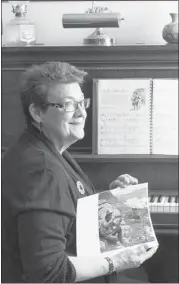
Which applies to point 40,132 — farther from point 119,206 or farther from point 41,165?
point 119,206

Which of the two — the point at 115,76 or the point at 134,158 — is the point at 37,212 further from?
the point at 115,76

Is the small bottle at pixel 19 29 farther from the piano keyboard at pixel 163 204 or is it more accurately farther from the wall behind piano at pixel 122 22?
the piano keyboard at pixel 163 204

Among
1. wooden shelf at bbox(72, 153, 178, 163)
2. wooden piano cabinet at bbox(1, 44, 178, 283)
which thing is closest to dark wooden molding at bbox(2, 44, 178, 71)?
wooden piano cabinet at bbox(1, 44, 178, 283)

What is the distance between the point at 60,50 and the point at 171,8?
336 millimetres

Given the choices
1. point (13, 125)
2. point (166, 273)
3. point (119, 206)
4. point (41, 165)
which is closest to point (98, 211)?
point (119, 206)

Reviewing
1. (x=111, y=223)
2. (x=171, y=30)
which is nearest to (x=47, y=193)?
(x=111, y=223)

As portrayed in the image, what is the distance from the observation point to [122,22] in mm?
1393

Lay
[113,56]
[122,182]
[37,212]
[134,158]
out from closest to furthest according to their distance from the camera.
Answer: [37,212] < [122,182] < [134,158] < [113,56]

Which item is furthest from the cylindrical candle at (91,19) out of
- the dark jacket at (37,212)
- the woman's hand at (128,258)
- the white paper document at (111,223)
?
the woman's hand at (128,258)

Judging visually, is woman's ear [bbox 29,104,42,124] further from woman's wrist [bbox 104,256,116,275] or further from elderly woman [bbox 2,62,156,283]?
woman's wrist [bbox 104,256,116,275]

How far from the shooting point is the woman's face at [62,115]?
44.9 inches

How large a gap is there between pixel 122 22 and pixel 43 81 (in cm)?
38

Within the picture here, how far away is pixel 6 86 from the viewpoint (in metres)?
1.46

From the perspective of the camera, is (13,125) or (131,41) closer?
(13,125)
